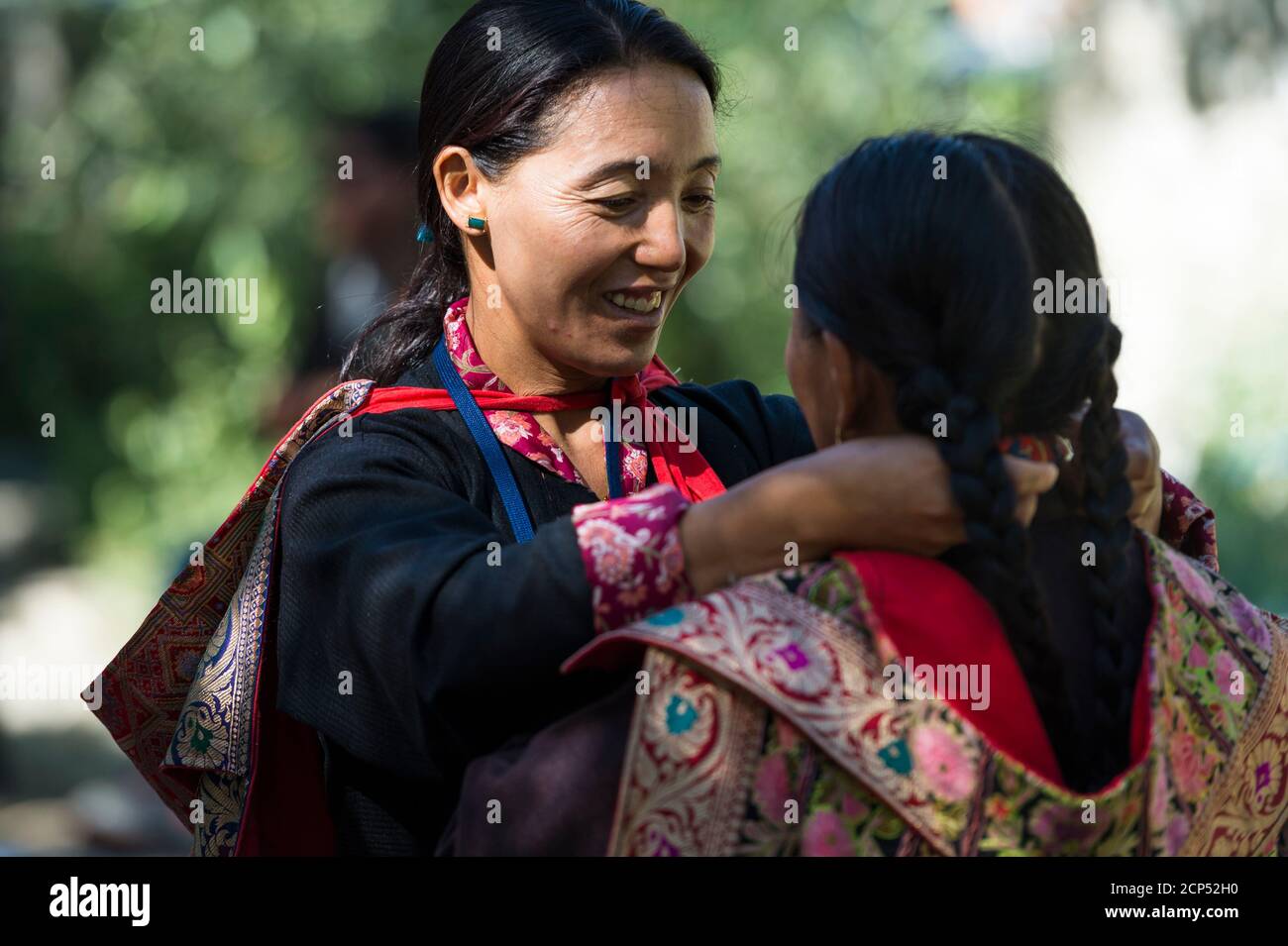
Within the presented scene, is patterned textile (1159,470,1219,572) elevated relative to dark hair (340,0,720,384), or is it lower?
lower

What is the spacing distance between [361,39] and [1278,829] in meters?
7.30

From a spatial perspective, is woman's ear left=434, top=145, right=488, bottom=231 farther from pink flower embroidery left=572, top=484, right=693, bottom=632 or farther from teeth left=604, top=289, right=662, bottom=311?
pink flower embroidery left=572, top=484, right=693, bottom=632

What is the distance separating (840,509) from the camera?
66.2 inches

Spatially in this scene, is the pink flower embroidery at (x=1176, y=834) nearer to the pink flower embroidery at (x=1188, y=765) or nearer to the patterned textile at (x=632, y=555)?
the pink flower embroidery at (x=1188, y=765)

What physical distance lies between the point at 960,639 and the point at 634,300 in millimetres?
833

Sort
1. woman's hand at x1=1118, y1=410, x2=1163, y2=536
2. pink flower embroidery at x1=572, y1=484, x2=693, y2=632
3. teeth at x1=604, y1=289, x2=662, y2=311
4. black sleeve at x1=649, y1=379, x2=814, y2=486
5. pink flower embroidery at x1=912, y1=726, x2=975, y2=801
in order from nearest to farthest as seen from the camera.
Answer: pink flower embroidery at x1=912, y1=726, x2=975, y2=801, pink flower embroidery at x1=572, y1=484, x2=693, y2=632, woman's hand at x1=1118, y1=410, x2=1163, y2=536, teeth at x1=604, y1=289, x2=662, y2=311, black sleeve at x1=649, y1=379, x2=814, y2=486

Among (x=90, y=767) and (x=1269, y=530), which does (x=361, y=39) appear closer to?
(x=90, y=767)

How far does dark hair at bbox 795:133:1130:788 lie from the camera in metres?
1.66

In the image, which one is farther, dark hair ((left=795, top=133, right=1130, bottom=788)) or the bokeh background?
the bokeh background

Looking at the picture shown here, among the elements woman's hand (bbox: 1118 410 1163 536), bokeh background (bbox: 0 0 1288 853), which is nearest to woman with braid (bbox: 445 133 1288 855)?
woman's hand (bbox: 1118 410 1163 536)

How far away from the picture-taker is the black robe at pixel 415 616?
176 centimetres

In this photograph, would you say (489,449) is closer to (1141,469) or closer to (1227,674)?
(1141,469)

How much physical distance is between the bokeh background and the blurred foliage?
0.02 meters

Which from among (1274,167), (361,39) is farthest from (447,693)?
(361,39)
